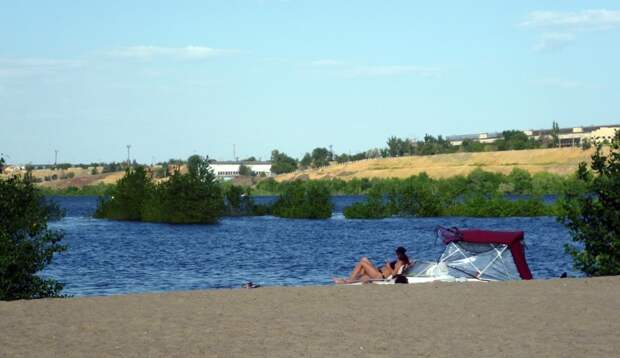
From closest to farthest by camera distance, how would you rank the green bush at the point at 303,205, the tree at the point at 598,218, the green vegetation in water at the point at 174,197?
the tree at the point at 598,218 → the green vegetation in water at the point at 174,197 → the green bush at the point at 303,205

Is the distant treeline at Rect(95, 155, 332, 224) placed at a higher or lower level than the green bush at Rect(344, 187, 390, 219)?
higher

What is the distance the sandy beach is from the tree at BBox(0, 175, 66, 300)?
2318 mm

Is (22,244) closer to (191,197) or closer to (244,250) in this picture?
(244,250)

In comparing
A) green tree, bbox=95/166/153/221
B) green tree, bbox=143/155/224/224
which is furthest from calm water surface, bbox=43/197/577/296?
green tree, bbox=95/166/153/221

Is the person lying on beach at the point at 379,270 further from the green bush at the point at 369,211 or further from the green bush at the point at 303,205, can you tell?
the green bush at the point at 303,205

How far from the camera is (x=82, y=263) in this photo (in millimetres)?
48219

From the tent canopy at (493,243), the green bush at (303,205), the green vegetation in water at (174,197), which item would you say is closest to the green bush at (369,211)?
the green bush at (303,205)

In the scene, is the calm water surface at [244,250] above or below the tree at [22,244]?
below

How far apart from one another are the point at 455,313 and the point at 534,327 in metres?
1.85

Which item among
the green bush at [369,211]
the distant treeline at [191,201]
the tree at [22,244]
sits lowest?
the green bush at [369,211]

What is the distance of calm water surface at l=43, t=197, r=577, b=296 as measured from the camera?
127ft

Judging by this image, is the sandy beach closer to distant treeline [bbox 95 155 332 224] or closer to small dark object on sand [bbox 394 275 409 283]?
small dark object on sand [bbox 394 275 409 283]

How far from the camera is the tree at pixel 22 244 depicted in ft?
68.6

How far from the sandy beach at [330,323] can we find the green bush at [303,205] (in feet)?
244
